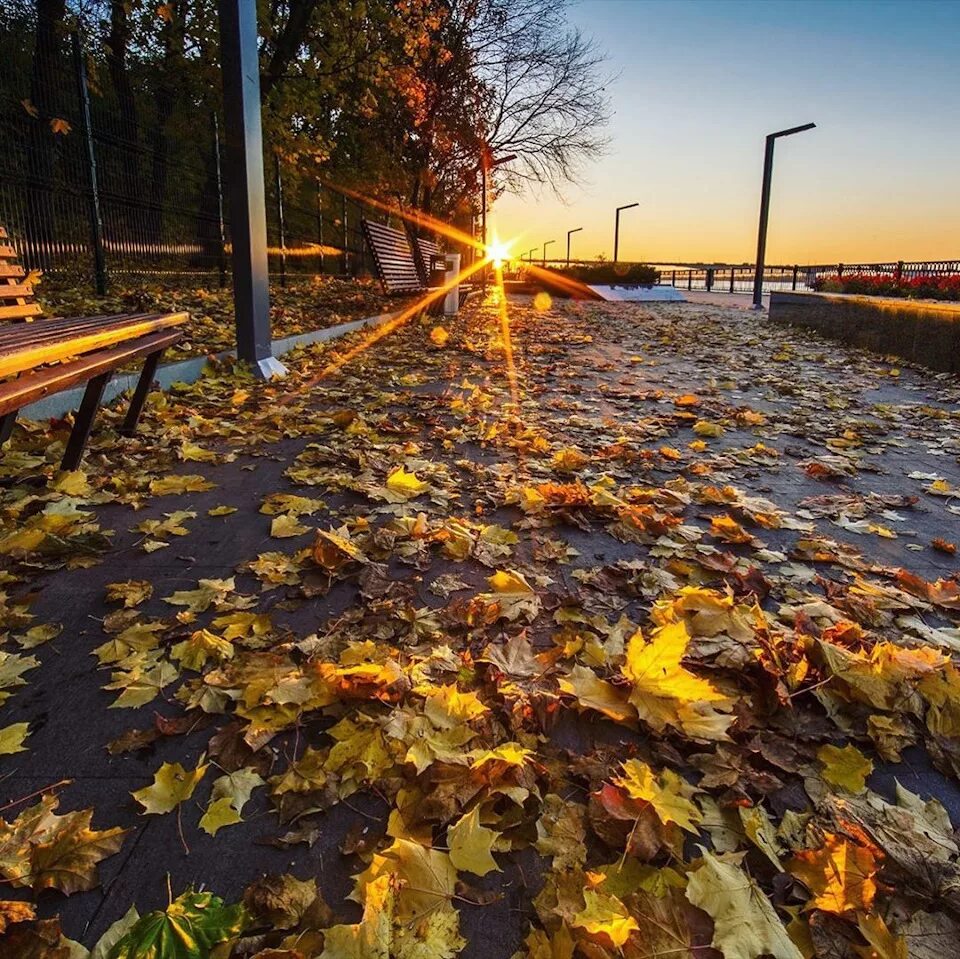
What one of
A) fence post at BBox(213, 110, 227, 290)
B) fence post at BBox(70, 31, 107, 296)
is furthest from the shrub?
fence post at BBox(70, 31, 107, 296)

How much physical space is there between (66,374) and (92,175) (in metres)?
5.30

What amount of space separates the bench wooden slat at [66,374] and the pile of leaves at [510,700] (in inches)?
19.4

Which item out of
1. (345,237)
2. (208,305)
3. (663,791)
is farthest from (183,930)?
(345,237)

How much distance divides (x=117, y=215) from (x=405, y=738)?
24.6 ft

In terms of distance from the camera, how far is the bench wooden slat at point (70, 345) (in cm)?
197

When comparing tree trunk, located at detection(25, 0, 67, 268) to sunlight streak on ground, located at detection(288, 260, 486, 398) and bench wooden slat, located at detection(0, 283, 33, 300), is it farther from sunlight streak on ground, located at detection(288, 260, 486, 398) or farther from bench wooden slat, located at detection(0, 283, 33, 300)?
bench wooden slat, located at detection(0, 283, 33, 300)

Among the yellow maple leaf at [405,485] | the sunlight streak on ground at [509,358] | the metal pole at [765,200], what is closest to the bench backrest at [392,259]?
the sunlight streak on ground at [509,358]

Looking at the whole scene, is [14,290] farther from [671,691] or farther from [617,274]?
[617,274]

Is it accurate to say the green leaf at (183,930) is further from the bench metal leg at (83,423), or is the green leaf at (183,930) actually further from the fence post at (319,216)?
the fence post at (319,216)

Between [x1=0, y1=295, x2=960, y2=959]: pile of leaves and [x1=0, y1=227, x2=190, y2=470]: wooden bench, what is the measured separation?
1.18ft

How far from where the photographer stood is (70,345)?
2344 millimetres

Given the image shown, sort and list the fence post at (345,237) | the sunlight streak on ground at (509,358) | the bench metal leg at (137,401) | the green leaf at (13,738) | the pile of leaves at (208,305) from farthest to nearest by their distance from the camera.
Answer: the fence post at (345,237) → the pile of leaves at (208,305) → the sunlight streak on ground at (509,358) → the bench metal leg at (137,401) → the green leaf at (13,738)

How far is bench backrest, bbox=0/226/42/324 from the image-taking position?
10.4 ft

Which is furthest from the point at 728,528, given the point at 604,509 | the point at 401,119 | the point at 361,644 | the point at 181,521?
the point at 401,119
